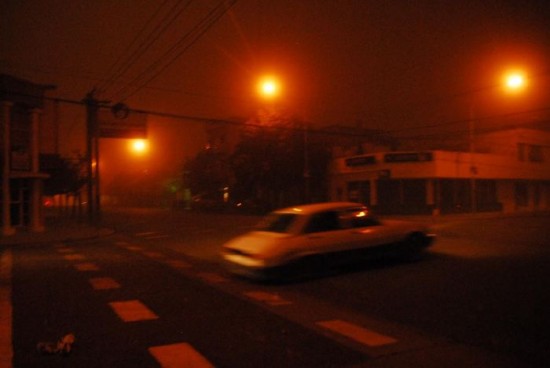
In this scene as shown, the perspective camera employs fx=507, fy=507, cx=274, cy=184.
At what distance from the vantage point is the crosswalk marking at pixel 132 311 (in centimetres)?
764

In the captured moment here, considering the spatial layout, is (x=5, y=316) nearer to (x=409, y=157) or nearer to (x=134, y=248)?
(x=134, y=248)

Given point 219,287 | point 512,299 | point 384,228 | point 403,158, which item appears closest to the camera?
point 512,299

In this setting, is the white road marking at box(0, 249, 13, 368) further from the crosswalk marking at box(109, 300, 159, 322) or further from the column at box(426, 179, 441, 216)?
the column at box(426, 179, 441, 216)

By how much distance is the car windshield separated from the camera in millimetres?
10672

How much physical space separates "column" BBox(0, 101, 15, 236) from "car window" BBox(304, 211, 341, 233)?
18.8m

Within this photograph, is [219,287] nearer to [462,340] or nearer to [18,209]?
[462,340]

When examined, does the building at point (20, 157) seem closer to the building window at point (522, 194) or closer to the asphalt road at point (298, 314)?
the asphalt road at point (298, 314)

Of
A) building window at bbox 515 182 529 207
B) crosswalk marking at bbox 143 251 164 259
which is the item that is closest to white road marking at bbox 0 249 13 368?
crosswalk marking at bbox 143 251 164 259

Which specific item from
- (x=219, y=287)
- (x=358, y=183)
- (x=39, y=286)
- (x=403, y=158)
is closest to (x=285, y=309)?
(x=219, y=287)

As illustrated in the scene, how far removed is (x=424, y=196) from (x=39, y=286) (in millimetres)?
31595

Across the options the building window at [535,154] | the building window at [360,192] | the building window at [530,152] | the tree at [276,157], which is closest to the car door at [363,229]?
the tree at [276,157]

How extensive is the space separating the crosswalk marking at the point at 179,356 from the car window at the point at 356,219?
17.9ft

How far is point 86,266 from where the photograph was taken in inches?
518

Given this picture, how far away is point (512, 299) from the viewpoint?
26.3 feet
